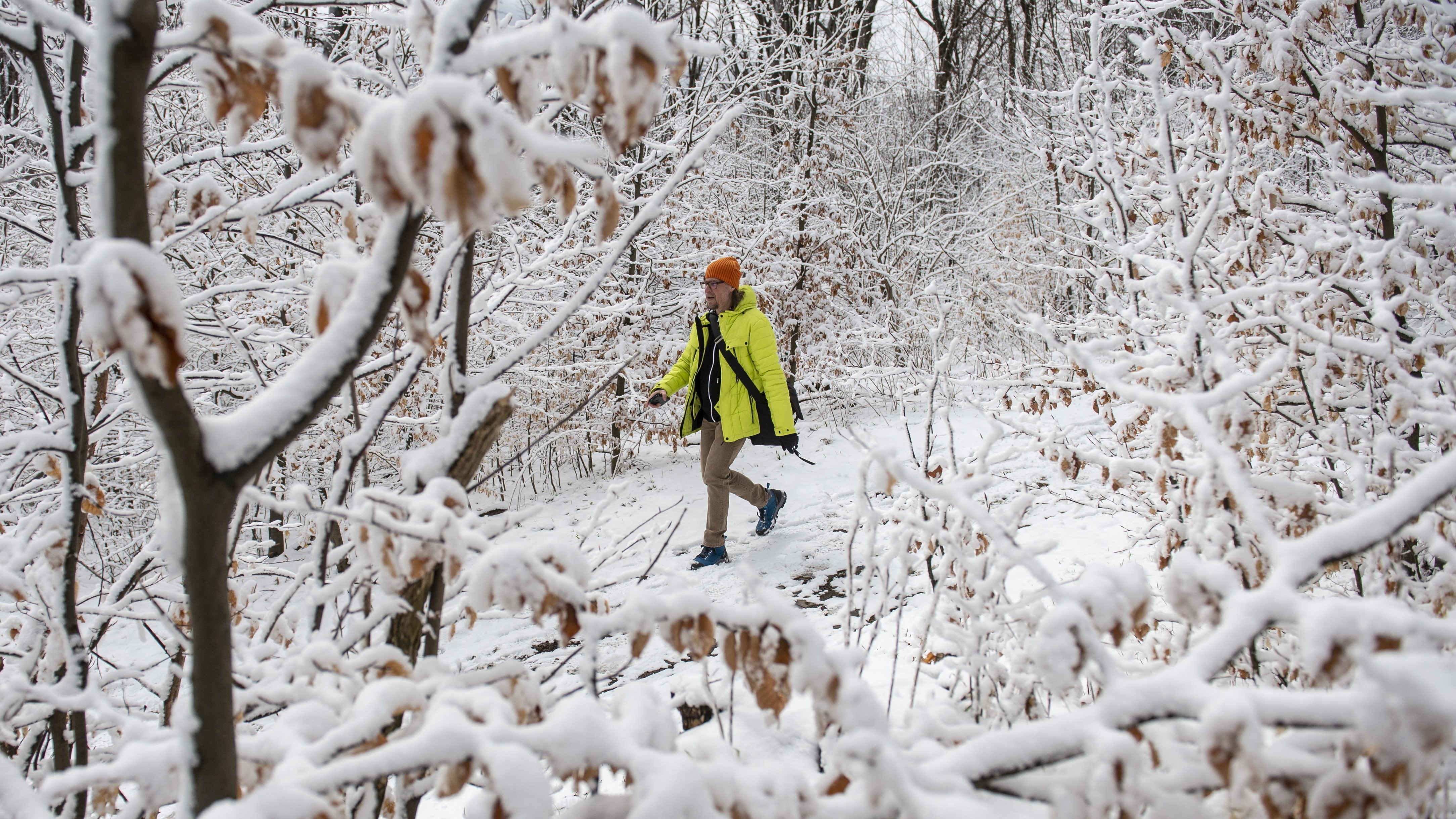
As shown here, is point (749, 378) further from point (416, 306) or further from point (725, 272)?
point (416, 306)

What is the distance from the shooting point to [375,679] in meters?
1.28

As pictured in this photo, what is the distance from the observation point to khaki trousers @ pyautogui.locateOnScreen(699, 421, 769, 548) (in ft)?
15.1

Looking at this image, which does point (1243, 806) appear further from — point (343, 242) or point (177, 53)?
point (177, 53)

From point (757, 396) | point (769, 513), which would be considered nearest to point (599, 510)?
point (757, 396)

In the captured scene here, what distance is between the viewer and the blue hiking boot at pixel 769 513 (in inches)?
197

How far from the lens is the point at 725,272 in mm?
4547

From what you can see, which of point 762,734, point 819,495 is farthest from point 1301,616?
point 819,495

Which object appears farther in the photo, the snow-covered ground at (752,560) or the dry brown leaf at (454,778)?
the snow-covered ground at (752,560)

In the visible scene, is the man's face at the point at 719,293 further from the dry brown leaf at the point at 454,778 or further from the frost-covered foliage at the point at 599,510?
the dry brown leaf at the point at 454,778

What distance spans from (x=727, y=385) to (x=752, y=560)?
117cm

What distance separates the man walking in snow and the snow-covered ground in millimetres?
422

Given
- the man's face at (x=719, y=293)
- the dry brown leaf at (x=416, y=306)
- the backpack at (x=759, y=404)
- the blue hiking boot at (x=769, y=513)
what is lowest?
the blue hiking boot at (x=769, y=513)

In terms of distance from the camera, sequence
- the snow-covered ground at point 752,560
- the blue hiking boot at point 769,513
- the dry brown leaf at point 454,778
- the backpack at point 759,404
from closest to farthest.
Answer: the dry brown leaf at point 454,778 → the snow-covered ground at point 752,560 → the backpack at point 759,404 → the blue hiking boot at point 769,513

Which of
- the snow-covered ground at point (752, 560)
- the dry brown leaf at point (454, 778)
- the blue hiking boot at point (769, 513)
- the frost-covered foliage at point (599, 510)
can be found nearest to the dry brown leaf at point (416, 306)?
the frost-covered foliage at point (599, 510)
